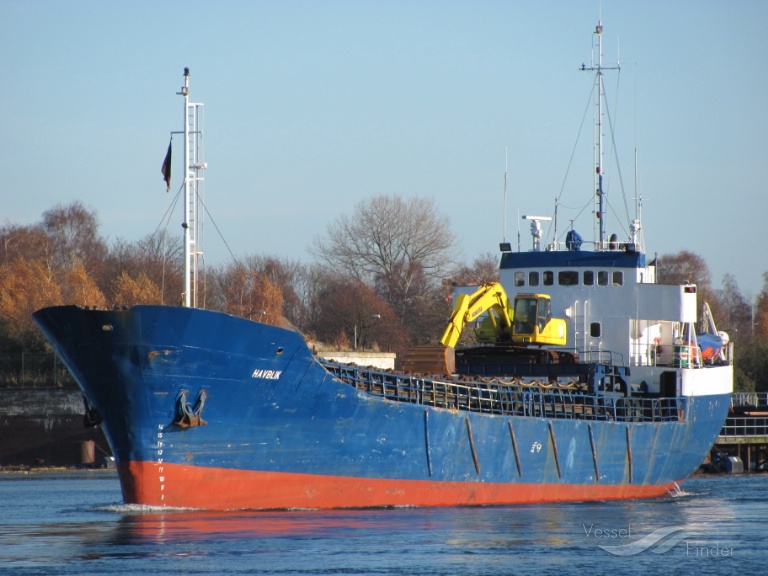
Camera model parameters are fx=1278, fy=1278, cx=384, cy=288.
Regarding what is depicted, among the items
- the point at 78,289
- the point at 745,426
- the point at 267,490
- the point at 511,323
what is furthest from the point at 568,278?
the point at 78,289

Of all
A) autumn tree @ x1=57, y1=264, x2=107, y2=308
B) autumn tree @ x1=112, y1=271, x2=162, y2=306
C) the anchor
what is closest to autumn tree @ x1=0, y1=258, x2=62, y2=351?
autumn tree @ x1=57, y1=264, x2=107, y2=308

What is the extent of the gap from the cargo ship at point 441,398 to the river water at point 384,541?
37.0 inches

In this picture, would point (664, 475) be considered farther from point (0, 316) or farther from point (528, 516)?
point (0, 316)

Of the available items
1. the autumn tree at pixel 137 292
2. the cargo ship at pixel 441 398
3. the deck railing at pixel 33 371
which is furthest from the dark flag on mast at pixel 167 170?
the autumn tree at pixel 137 292

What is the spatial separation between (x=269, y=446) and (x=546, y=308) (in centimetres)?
1256

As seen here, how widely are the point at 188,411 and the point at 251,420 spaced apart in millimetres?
1478

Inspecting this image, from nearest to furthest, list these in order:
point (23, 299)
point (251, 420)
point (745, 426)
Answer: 1. point (251, 420)
2. point (745, 426)
3. point (23, 299)

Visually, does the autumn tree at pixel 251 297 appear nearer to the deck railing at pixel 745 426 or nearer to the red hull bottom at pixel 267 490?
the deck railing at pixel 745 426

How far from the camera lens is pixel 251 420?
26234 mm

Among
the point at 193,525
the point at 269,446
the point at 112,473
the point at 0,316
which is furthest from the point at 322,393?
the point at 0,316

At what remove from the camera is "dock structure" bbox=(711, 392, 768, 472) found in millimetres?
53625

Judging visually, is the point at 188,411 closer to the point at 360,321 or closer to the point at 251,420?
the point at 251,420

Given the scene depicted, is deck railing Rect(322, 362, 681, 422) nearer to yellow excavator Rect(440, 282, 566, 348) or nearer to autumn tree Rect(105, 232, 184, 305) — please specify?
yellow excavator Rect(440, 282, 566, 348)

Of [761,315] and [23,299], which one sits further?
[761,315]
